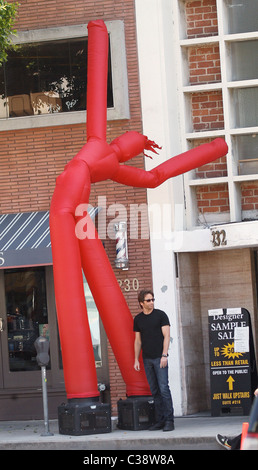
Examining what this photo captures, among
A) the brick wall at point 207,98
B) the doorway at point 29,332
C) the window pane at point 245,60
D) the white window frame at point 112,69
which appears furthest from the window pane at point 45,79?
the doorway at point 29,332

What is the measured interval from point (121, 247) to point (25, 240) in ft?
5.40

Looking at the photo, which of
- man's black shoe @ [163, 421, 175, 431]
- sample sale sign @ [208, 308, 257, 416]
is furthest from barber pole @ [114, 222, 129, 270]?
man's black shoe @ [163, 421, 175, 431]

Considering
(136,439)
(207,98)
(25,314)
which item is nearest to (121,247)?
(25,314)

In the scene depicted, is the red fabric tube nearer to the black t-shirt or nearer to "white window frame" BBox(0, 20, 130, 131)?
"white window frame" BBox(0, 20, 130, 131)

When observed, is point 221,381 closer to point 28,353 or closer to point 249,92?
point 28,353

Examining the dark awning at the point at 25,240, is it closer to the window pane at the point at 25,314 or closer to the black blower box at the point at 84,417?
the window pane at the point at 25,314

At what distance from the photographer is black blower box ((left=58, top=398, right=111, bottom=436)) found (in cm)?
1273

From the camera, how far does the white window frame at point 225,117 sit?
1557cm

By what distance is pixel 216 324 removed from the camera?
14.7m

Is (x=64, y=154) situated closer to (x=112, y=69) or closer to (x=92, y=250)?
(x=112, y=69)

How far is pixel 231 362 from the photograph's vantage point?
1448cm

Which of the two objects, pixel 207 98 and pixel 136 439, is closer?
pixel 136 439

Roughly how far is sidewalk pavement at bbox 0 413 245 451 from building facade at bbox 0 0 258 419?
91.6 inches

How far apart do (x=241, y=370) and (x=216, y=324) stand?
0.86 meters
